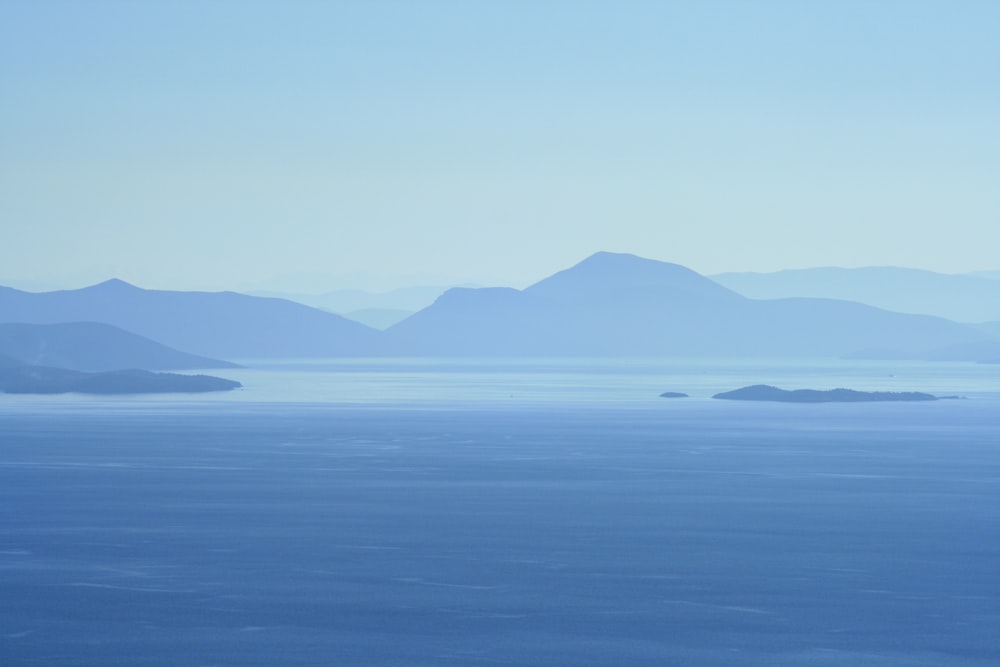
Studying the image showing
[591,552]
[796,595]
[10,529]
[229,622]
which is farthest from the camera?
[10,529]

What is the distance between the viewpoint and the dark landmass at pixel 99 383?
11488 cm

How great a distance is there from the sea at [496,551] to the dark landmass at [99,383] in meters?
56.4

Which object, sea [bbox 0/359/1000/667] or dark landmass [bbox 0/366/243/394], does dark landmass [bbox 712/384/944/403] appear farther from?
dark landmass [bbox 0/366/243/394]

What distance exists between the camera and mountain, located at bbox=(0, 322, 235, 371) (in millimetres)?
155625

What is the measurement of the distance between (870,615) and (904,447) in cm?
3617

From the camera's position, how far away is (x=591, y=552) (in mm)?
28688

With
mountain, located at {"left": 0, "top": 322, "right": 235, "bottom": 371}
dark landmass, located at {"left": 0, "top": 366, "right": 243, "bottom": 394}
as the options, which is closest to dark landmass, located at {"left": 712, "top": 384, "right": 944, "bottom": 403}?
dark landmass, located at {"left": 0, "top": 366, "right": 243, "bottom": 394}

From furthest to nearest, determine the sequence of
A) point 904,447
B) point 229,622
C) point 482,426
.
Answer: point 482,426 → point 904,447 → point 229,622

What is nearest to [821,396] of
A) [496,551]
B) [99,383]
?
[99,383]

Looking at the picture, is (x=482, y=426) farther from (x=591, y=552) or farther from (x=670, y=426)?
(x=591, y=552)

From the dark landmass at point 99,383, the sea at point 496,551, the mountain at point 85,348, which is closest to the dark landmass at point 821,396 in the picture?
the sea at point 496,551

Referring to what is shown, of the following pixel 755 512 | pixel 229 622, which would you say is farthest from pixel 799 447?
pixel 229 622

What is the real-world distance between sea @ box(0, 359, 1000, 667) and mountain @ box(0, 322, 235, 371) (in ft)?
328

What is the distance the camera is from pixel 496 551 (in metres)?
28.7
